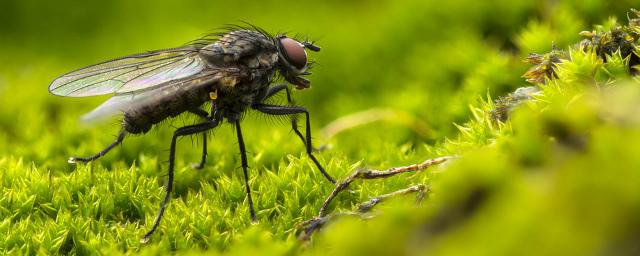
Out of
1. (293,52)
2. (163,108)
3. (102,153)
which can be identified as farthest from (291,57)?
(102,153)

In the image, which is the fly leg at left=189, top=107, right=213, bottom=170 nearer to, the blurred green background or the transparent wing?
the blurred green background

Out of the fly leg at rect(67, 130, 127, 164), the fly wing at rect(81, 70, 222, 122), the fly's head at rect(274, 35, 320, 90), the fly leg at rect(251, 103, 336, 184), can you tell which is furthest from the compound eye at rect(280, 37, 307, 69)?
the fly leg at rect(67, 130, 127, 164)

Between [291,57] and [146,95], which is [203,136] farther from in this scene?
[291,57]

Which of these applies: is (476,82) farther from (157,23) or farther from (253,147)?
(157,23)

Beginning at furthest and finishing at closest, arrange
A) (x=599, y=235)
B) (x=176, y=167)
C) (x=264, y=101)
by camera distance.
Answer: (x=264, y=101) < (x=176, y=167) < (x=599, y=235)

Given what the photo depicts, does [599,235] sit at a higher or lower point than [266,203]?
higher

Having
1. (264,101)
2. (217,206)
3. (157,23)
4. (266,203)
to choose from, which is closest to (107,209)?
(217,206)

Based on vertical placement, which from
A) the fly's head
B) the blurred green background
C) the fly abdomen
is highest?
the fly's head
